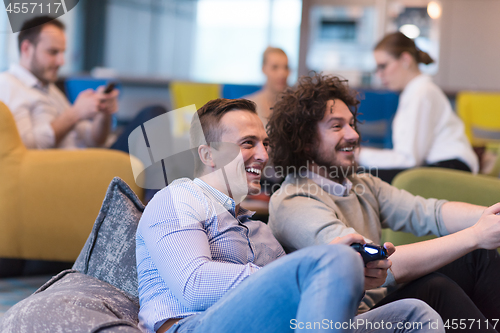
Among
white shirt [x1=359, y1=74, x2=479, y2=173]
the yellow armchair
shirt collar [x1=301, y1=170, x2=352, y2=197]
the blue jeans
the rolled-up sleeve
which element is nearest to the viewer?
the blue jeans

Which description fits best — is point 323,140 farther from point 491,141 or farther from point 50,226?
point 491,141

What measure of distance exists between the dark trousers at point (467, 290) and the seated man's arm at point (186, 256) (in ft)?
1.57

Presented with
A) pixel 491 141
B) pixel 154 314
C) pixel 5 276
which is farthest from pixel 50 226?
pixel 491 141

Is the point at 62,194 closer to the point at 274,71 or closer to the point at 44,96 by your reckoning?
the point at 44,96

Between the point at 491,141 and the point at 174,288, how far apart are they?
404cm

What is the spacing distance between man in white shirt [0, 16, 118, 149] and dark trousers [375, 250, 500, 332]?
170 centimetres

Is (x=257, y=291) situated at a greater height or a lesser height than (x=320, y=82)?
lesser

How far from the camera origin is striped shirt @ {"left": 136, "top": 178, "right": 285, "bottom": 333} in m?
0.90

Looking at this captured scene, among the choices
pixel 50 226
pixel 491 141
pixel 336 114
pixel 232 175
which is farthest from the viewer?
pixel 491 141

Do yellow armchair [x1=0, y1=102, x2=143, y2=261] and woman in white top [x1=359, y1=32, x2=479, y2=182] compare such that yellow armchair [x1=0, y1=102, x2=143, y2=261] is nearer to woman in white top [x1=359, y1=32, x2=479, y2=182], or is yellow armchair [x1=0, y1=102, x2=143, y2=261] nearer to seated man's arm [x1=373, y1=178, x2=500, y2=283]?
seated man's arm [x1=373, y1=178, x2=500, y2=283]

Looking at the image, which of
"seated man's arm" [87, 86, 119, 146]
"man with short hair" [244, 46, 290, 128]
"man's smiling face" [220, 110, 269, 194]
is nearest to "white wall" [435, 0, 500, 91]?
"man with short hair" [244, 46, 290, 128]

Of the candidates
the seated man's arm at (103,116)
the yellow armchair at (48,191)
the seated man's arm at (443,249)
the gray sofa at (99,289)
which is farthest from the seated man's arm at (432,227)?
the seated man's arm at (103,116)

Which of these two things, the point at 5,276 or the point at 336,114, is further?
the point at 5,276

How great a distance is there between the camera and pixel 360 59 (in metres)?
6.96
